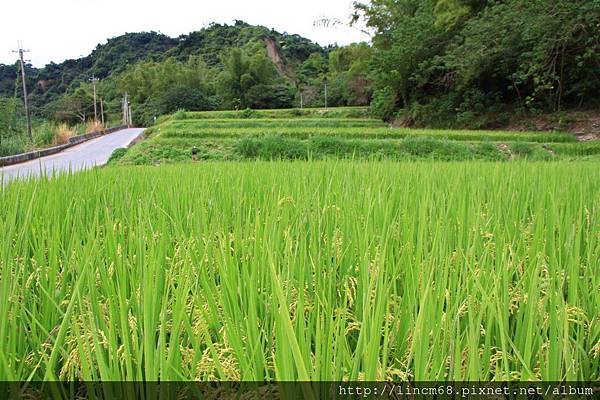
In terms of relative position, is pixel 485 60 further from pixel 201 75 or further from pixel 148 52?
pixel 148 52

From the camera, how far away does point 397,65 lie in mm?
18562

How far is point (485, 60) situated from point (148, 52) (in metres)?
60.0

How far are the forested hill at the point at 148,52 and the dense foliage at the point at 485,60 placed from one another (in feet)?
125

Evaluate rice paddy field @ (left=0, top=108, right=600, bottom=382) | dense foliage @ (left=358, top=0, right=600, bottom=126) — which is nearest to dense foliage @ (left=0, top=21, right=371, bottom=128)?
dense foliage @ (left=358, top=0, right=600, bottom=126)

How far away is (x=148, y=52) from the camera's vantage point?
63750 millimetres

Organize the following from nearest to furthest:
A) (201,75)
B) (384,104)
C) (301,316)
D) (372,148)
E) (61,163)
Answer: (301,316) < (372,148) < (61,163) < (384,104) < (201,75)

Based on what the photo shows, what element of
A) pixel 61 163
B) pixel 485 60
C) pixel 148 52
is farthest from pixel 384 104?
pixel 148 52

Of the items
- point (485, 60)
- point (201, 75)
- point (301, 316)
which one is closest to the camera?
point (301, 316)

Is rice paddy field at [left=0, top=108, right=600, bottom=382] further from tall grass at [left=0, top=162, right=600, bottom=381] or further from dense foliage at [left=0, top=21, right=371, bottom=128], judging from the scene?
dense foliage at [left=0, top=21, right=371, bottom=128]

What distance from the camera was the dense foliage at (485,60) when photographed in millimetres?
9953

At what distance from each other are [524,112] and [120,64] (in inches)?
2361

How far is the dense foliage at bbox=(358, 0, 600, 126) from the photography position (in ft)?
32.7

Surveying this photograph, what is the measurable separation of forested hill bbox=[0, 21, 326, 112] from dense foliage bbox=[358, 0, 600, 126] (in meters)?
38.1

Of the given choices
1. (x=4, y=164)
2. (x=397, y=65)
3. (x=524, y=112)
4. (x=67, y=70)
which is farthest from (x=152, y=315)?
(x=67, y=70)
